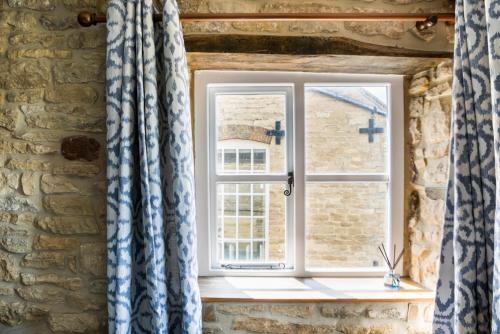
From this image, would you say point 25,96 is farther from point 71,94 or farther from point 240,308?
point 240,308

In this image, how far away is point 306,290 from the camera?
1.44 meters

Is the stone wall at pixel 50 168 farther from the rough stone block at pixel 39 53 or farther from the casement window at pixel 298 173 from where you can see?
the casement window at pixel 298 173

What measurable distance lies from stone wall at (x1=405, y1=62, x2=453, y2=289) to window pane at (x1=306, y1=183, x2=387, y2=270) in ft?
0.49

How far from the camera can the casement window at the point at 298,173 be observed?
5.25 ft

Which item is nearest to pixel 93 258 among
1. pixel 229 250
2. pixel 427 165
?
pixel 229 250

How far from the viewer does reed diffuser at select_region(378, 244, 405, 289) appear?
4.76 feet

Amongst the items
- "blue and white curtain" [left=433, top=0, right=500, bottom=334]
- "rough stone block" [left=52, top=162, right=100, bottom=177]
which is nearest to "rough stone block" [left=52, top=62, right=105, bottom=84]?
"rough stone block" [left=52, top=162, right=100, bottom=177]

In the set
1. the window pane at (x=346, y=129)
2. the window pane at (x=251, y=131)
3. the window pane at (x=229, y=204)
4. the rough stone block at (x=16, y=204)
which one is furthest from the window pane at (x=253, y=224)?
the rough stone block at (x=16, y=204)

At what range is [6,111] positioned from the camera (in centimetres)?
133

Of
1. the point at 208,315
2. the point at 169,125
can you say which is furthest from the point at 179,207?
the point at 208,315

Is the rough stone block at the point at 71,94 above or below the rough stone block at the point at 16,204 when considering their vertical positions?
above

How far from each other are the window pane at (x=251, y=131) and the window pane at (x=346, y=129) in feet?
0.49

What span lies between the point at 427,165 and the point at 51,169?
166 cm

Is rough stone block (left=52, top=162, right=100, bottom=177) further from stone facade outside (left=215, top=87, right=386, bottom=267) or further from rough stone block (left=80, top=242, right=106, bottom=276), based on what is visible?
stone facade outside (left=215, top=87, right=386, bottom=267)
